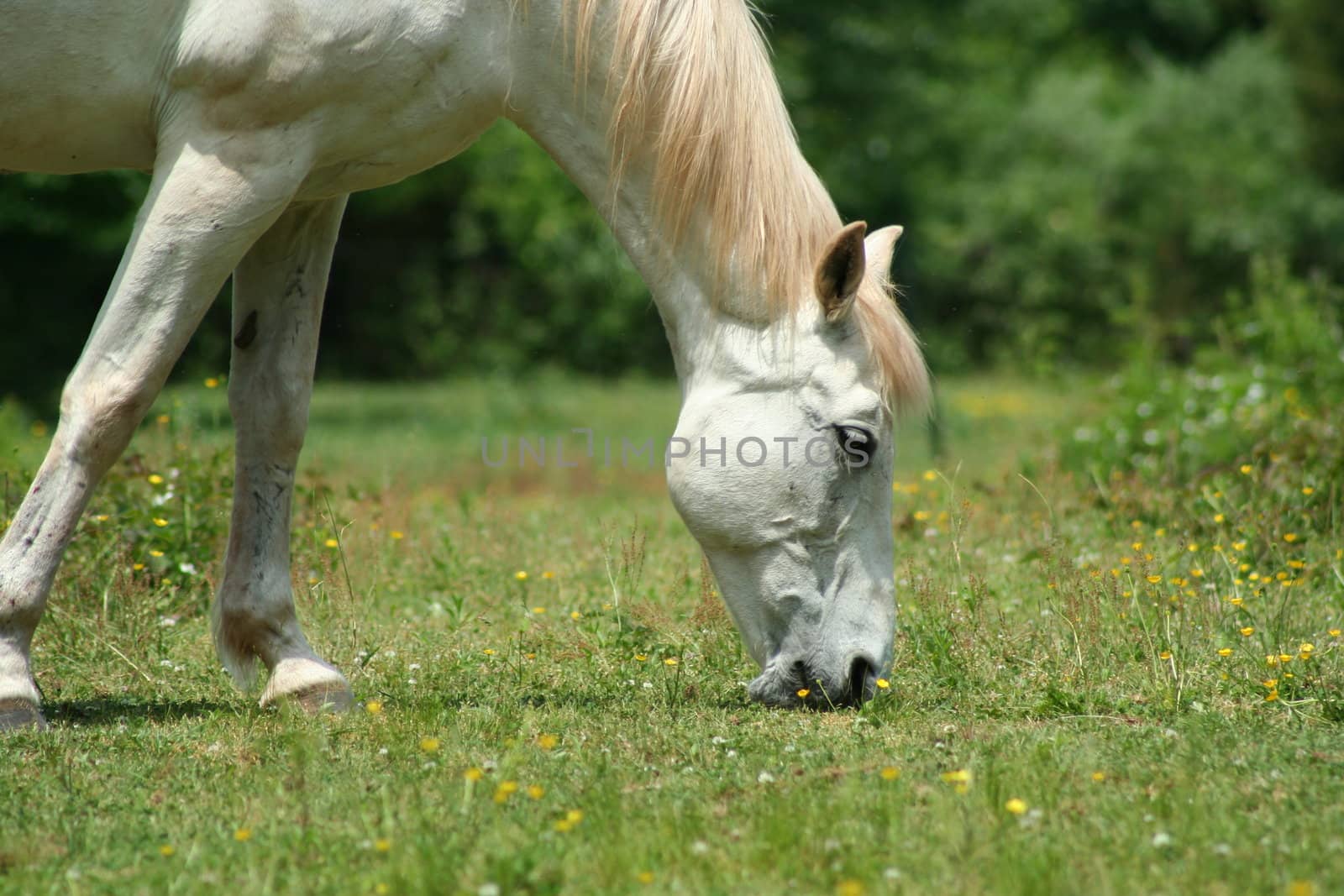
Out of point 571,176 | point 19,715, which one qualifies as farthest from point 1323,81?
point 19,715

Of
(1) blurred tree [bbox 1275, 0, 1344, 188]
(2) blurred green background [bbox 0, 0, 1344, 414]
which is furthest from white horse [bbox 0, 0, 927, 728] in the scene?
(1) blurred tree [bbox 1275, 0, 1344, 188]

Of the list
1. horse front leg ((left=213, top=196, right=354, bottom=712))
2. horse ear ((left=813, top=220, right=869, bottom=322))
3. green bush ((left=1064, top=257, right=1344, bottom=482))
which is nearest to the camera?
horse ear ((left=813, top=220, right=869, bottom=322))

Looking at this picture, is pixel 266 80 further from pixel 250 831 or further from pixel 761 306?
pixel 250 831

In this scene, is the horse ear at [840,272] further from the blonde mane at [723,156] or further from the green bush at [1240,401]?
the green bush at [1240,401]

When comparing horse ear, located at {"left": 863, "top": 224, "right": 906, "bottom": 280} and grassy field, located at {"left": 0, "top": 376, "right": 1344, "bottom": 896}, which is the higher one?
horse ear, located at {"left": 863, "top": 224, "right": 906, "bottom": 280}

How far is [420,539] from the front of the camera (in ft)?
18.7

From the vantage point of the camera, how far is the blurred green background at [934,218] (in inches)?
602

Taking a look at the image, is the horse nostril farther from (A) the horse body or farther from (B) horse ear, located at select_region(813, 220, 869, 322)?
(A) the horse body

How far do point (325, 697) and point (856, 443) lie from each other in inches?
61.2

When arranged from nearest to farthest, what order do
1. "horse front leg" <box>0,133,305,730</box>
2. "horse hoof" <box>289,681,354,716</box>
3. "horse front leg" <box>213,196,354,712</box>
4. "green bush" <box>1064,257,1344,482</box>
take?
1. "horse front leg" <box>0,133,305,730</box>
2. "horse hoof" <box>289,681,354,716</box>
3. "horse front leg" <box>213,196,354,712</box>
4. "green bush" <box>1064,257,1344,482</box>

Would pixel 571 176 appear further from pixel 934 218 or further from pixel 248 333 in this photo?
pixel 934 218

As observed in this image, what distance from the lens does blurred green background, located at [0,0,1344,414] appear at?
602 inches

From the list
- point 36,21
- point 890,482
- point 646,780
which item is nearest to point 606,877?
point 646,780

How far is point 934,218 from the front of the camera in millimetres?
21578
